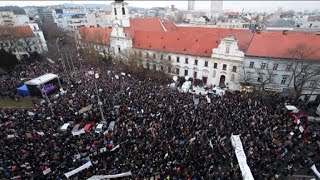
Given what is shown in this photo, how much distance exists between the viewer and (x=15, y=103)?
93.2 ft

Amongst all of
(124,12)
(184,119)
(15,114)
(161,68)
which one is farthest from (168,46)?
(15,114)

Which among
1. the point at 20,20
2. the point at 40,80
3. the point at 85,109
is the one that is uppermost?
the point at 20,20

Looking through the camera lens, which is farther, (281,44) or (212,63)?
(212,63)

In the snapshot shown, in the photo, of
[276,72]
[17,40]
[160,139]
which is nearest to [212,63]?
[276,72]

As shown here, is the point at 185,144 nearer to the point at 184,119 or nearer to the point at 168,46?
the point at 184,119

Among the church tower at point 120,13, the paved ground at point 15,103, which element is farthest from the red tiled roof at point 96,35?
the paved ground at point 15,103

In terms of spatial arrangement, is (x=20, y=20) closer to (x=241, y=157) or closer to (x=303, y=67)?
(x=303, y=67)

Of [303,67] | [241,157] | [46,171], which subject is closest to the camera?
[46,171]

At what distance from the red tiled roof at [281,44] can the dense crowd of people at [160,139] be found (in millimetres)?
7396

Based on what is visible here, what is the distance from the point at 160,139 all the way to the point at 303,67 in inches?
885

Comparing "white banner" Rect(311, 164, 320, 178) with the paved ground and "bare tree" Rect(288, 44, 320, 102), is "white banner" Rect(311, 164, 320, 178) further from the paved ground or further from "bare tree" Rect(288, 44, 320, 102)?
the paved ground

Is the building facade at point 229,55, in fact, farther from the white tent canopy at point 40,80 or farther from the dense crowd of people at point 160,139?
Result: the white tent canopy at point 40,80

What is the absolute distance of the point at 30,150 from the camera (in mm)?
17547

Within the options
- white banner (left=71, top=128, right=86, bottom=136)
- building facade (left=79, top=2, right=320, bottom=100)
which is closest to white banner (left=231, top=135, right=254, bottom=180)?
building facade (left=79, top=2, right=320, bottom=100)
